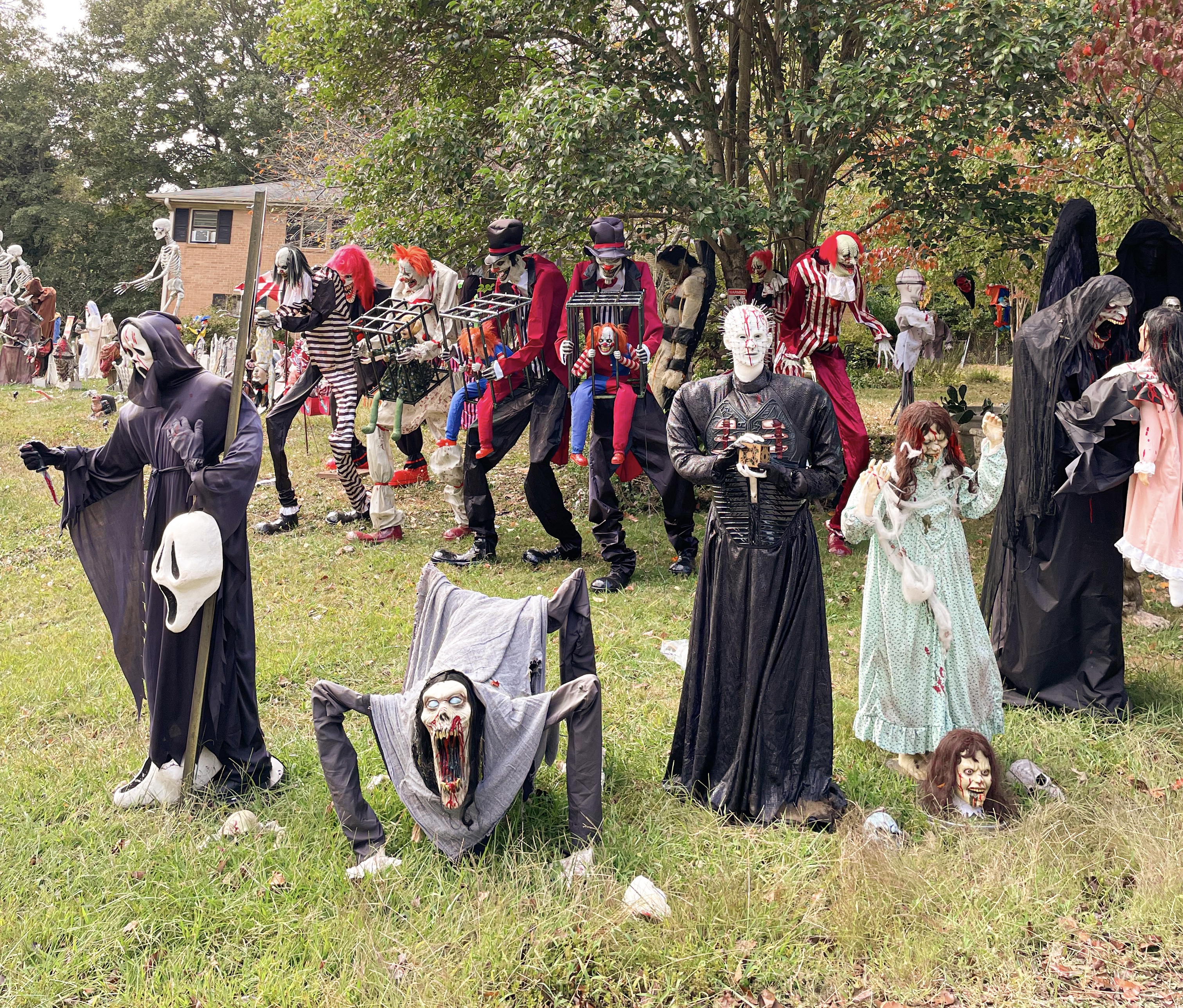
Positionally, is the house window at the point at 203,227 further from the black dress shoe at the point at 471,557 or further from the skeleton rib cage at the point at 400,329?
the black dress shoe at the point at 471,557

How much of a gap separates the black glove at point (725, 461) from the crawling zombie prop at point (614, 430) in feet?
11.3

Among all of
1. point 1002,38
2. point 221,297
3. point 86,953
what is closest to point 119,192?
point 221,297

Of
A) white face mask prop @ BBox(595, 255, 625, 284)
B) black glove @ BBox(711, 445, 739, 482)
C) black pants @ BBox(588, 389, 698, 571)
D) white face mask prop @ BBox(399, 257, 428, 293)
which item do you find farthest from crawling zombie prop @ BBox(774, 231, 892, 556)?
black glove @ BBox(711, 445, 739, 482)

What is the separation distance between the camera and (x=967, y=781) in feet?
14.3

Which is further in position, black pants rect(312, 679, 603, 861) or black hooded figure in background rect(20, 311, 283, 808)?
black hooded figure in background rect(20, 311, 283, 808)

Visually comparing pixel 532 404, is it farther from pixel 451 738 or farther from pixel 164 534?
pixel 451 738

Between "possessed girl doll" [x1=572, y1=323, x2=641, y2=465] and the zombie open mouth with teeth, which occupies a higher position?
"possessed girl doll" [x1=572, y1=323, x2=641, y2=465]

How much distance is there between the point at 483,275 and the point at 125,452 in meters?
4.84

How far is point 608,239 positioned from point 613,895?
16.7ft

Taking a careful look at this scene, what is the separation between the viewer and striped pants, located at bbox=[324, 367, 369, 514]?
9.49m

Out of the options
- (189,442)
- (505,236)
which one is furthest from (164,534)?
(505,236)

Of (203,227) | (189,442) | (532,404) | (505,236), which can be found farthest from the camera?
(203,227)

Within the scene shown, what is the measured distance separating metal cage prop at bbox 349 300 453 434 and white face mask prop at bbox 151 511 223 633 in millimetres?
4809

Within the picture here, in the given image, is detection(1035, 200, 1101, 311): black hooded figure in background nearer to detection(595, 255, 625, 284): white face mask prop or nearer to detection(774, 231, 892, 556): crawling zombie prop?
detection(774, 231, 892, 556): crawling zombie prop
